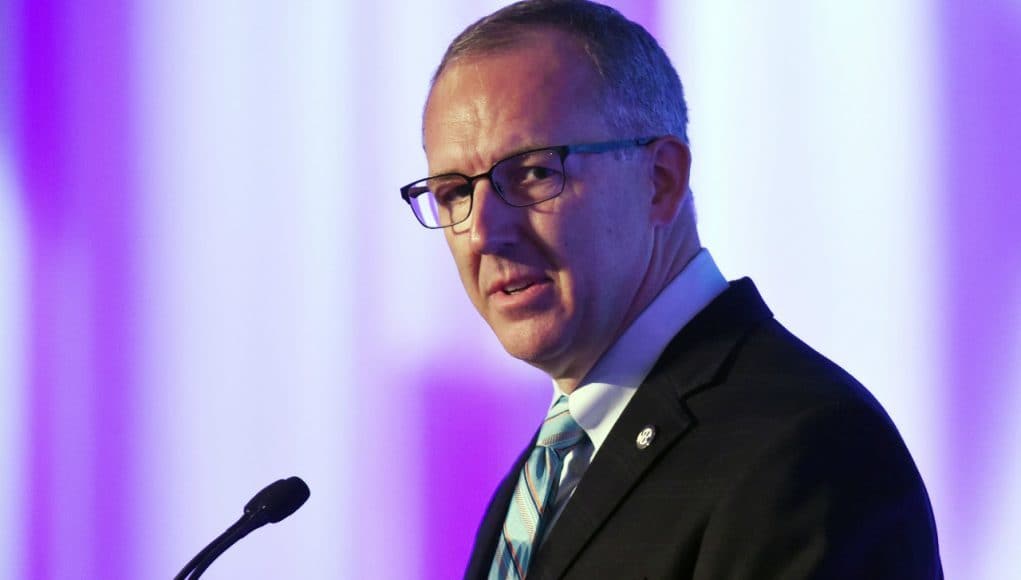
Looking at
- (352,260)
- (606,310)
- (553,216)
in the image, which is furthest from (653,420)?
(352,260)

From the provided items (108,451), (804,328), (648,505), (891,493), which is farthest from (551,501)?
(108,451)

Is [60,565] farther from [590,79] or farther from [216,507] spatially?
[590,79]

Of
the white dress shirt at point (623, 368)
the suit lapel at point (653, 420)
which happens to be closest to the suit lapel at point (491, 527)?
the white dress shirt at point (623, 368)

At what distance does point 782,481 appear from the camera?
1.11m

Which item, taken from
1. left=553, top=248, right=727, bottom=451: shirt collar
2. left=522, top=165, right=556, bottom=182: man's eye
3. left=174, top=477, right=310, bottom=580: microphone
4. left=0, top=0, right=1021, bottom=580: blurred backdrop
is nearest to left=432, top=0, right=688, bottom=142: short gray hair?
left=522, top=165, right=556, bottom=182: man's eye

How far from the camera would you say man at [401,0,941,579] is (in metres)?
1.20

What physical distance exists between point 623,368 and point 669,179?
0.86 feet

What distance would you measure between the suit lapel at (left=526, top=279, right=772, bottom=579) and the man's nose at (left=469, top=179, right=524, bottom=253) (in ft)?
0.81

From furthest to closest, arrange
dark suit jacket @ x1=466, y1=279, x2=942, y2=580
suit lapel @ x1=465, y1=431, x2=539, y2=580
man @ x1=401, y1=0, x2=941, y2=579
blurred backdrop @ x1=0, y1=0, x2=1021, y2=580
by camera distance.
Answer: blurred backdrop @ x1=0, y1=0, x2=1021, y2=580 < suit lapel @ x1=465, y1=431, x2=539, y2=580 < man @ x1=401, y1=0, x2=941, y2=579 < dark suit jacket @ x1=466, y1=279, x2=942, y2=580

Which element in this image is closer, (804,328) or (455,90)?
(455,90)

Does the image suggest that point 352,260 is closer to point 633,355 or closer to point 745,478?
point 633,355

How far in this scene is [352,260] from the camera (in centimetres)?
243

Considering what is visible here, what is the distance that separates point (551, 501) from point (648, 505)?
8.3 inches

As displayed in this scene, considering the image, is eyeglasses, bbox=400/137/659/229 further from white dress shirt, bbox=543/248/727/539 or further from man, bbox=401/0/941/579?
white dress shirt, bbox=543/248/727/539
